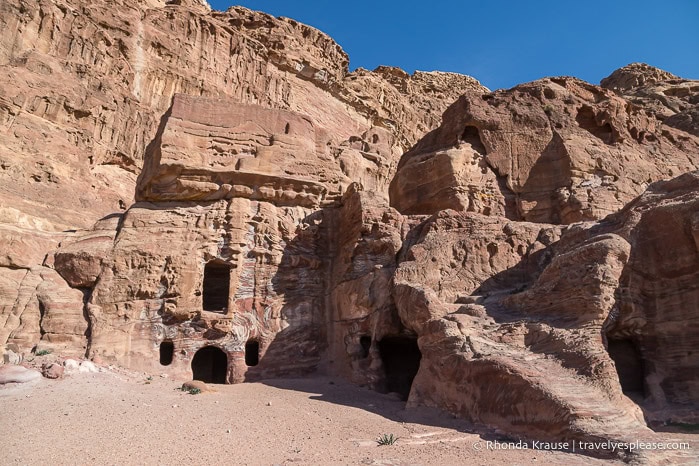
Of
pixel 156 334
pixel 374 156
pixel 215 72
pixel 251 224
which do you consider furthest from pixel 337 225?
pixel 215 72

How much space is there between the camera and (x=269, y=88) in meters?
38.8

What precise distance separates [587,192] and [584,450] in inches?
392

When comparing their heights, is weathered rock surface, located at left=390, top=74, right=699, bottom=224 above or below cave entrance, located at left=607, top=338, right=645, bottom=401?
above

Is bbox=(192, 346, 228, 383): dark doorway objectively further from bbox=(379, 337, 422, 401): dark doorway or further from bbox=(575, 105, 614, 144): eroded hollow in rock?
bbox=(575, 105, 614, 144): eroded hollow in rock

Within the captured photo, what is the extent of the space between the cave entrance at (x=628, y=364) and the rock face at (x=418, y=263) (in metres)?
0.05

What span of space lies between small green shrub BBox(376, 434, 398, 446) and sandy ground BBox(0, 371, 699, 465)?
119 millimetres

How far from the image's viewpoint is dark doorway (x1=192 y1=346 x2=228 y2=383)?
51.0ft

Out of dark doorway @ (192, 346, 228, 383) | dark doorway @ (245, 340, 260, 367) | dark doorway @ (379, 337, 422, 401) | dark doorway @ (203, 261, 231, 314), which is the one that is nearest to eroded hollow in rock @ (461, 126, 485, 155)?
dark doorway @ (379, 337, 422, 401)

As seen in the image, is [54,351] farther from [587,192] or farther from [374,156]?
[374,156]

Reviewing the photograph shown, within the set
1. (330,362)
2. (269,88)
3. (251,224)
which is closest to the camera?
(330,362)

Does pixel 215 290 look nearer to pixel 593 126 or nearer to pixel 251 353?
pixel 251 353

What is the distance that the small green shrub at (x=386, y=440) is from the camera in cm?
731

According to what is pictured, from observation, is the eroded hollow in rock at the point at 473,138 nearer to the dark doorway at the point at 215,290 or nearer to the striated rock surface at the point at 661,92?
the striated rock surface at the point at 661,92

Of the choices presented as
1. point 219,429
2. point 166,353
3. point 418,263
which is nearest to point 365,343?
point 418,263
